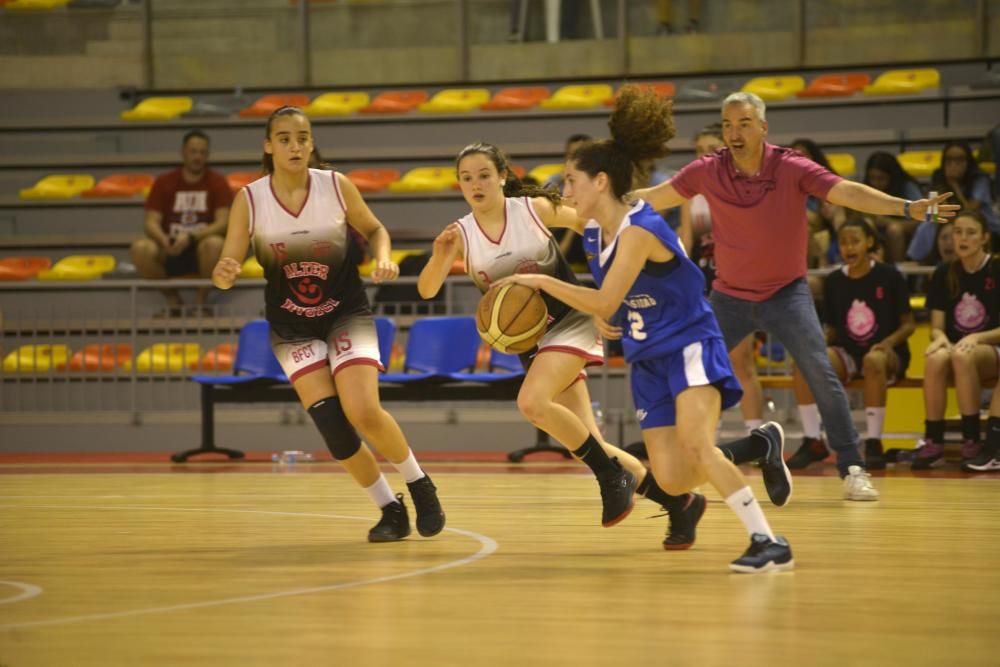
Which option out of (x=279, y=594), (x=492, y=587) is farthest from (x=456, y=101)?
(x=279, y=594)

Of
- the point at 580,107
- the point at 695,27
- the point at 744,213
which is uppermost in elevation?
the point at 695,27

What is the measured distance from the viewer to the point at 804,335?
6195mm

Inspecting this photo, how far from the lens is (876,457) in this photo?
27.0 ft

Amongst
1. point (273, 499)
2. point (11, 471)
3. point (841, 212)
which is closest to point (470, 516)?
point (273, 499)

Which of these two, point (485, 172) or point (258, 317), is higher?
point (485, 172)

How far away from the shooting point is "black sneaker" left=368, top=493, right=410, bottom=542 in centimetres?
478

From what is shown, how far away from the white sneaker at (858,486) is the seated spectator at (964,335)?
1.95 metres

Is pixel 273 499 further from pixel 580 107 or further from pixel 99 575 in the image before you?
pixel 580 107

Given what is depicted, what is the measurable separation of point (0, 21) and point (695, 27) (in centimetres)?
753

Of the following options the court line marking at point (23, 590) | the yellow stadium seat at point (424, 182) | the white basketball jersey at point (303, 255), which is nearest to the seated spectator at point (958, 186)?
the yellow stadium seat at point (424, 182)

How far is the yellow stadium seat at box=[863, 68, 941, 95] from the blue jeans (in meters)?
7.34

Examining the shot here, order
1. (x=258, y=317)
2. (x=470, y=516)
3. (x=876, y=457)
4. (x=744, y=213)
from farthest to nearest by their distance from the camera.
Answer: (x=258, y=317)
(x=876, y=457)
(x=744, y=213)
(x=470, y=516)

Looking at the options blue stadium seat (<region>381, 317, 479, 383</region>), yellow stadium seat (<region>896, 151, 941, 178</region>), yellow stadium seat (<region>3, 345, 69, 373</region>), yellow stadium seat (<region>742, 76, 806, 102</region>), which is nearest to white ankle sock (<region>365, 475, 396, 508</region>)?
blue stadium seat (<region>381, 317, 479, 383</region>)

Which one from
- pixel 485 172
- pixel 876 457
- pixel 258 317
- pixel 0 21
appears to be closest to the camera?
pixel 485 172
